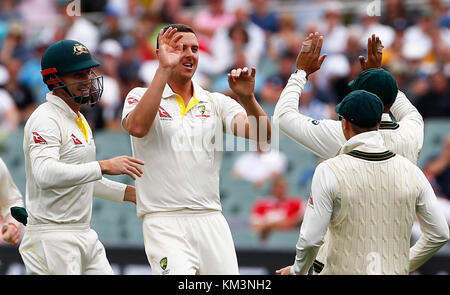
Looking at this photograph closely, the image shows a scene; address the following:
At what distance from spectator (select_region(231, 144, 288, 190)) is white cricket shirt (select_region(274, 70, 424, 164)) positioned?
6291mm

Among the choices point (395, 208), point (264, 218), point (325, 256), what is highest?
point (395, 208)

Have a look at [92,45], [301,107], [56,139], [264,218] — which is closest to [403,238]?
[56,139]

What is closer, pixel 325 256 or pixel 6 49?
pixel 325 256

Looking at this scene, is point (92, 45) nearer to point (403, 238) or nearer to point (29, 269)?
point (29, 269)

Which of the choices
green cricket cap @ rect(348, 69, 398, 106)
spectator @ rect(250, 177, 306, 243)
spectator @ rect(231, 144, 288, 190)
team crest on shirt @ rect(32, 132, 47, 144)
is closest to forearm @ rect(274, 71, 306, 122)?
green cricket cap @ rect(348, 69, 398, 106)

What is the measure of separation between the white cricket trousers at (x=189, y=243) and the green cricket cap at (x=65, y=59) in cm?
122

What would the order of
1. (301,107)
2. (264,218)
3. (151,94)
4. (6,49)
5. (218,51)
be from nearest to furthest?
(151,94) → (264,218) → (301,107) → (218,51) → (6,49)

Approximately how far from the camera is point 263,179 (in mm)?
12633

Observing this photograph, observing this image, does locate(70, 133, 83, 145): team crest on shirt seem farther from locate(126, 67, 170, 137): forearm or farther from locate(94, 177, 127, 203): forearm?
locate(94, 177, 127, 203): forearm

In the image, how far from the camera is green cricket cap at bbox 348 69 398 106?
6.07m

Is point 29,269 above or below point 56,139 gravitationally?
below

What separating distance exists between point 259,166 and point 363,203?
7.31m

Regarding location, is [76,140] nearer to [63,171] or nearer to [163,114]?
[63,171]
